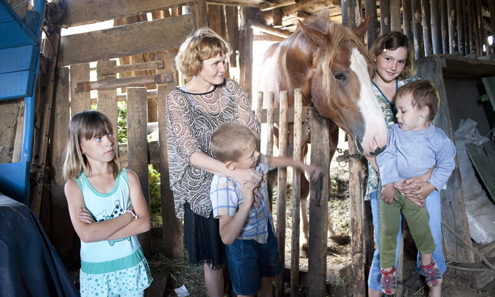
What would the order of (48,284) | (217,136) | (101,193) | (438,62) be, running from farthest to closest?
(438,62)
(101,193)
(217,136)
(48,284)

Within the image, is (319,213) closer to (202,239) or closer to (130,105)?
(202,239)

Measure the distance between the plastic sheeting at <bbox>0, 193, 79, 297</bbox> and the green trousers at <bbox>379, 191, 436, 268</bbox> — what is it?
1795 millimetres

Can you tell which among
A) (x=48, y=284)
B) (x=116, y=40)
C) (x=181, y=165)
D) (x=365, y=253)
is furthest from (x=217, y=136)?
(x=116, y=40)

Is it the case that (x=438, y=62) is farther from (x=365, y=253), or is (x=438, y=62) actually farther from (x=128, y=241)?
(x=128, y=241)

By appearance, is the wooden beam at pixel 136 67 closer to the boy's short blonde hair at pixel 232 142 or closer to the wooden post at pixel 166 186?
the wooden post at pixel 166 186

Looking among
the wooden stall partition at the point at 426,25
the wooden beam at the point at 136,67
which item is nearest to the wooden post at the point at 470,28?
the wooden stall partition at the point at 426,25

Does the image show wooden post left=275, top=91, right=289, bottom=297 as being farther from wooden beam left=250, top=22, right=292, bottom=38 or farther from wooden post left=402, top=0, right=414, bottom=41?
wooden beam left=250, top=22, right=292, bottom=38

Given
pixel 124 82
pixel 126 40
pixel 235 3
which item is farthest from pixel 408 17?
pixel 124 82

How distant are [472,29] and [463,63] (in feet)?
11.3

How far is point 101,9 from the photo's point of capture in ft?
10.4

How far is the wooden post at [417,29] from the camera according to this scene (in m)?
4.30

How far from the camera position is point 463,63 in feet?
→ 10.4

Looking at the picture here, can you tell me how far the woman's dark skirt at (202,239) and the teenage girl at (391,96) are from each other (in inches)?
42.9

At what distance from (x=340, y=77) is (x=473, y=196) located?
235 cm
